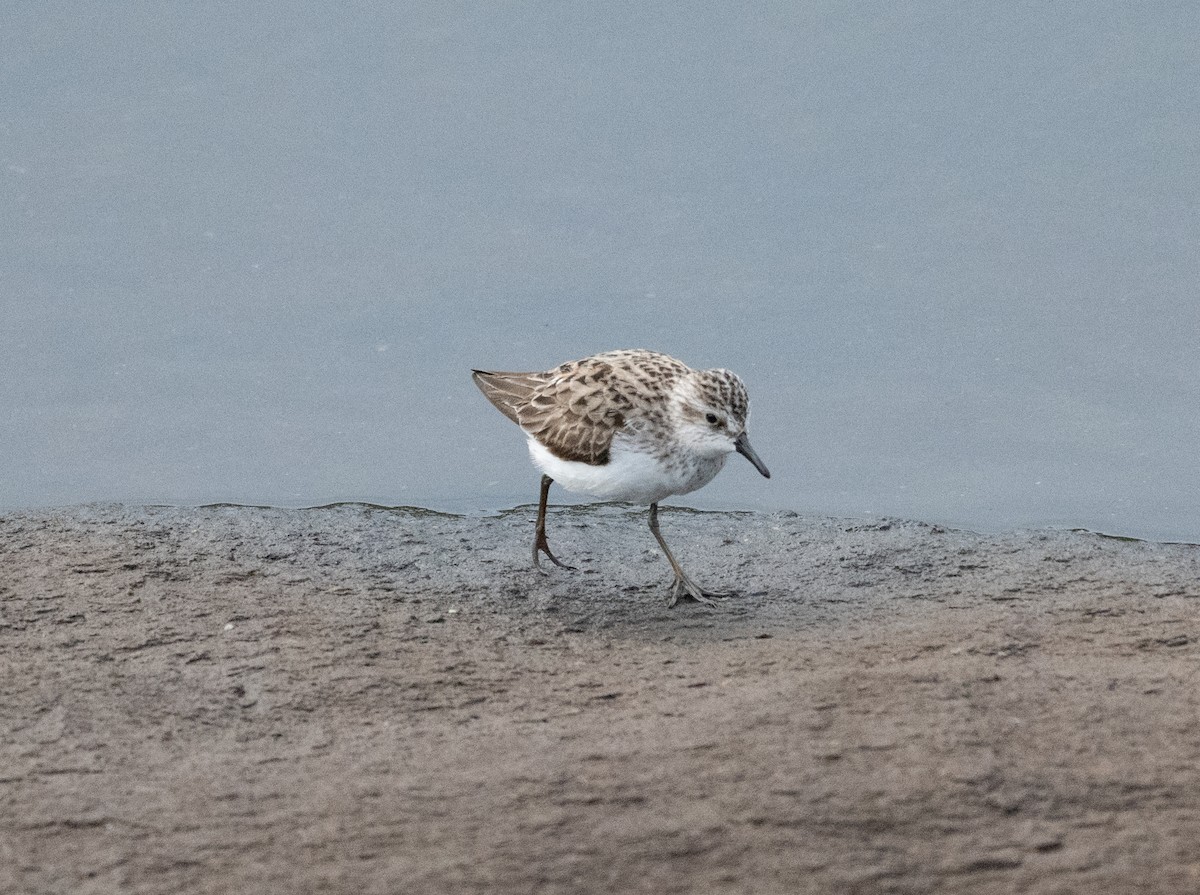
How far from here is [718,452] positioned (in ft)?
22.7

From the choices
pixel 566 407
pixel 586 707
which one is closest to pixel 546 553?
pixel 566 407

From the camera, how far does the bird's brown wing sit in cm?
702

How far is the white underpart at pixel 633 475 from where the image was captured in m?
6.88

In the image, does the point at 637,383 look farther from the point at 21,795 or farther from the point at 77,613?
the point at 21,795

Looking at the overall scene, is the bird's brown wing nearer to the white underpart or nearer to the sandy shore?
the white underpart

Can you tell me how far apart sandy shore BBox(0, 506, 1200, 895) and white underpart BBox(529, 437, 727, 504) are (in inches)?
20.4

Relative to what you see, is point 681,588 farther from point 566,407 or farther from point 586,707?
point 586,707

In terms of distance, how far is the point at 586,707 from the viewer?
5.75m

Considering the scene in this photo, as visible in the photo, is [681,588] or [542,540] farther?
[542,540]

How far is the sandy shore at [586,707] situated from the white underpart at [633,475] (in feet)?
1.70

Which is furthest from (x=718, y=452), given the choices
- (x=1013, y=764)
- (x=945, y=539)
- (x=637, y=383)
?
(x=1013, y=764)

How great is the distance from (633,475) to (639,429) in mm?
210

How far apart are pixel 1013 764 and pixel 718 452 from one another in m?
2.38

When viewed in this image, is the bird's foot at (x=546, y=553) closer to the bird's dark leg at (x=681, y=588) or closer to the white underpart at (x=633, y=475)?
the white underpart at (x=633, y=475)
